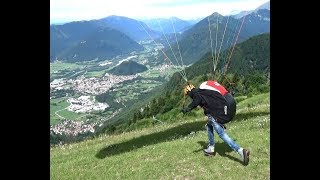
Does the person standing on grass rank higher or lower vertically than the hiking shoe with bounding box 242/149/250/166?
higher

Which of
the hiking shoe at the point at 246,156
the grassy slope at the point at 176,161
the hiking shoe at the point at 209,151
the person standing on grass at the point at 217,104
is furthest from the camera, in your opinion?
the hiking shoe at the point at 209,151

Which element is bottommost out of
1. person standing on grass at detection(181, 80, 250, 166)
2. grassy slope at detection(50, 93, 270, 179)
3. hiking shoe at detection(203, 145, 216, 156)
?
grassy slope at detection(50, 93, 270, 179)

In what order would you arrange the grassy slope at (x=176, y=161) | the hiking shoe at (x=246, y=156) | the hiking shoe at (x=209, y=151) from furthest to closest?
1. the hiking shoe at (x=209, y=151)
2. the grassy slope at (x=176, y=161)
3. the hiking shoe at (x=246, y=156)

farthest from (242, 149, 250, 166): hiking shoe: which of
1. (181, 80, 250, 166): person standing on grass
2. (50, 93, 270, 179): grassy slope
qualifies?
(50, 93, 270, 179): grassy slope

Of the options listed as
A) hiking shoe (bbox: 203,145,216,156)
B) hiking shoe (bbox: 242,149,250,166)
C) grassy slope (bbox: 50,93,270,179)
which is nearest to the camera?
hiking shoe (bbox: 242,149,250,166)

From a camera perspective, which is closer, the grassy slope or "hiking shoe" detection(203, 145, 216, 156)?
the grassy slope

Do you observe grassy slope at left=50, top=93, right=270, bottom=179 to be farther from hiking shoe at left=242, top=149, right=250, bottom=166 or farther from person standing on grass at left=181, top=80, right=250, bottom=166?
person standing on grass at left=181, top=80, right=250, bottom=166

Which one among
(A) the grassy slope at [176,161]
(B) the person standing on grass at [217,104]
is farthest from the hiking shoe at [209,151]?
(B) the person standing on grass at [217,104]

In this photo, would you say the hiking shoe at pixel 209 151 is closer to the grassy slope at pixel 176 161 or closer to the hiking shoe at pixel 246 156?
the grassy slope at pixel 176 161

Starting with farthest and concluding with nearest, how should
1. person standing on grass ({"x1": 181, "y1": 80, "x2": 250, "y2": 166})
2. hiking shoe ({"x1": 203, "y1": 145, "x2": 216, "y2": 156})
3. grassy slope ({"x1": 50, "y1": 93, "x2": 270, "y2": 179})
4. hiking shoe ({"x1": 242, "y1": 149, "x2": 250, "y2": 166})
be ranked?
hiking shoe ({"x1": 203, "y1": 145, "x2": 216, "y2": 156})
person standing on grass ({"x1": 181, "y1": 80, "x2": 250, "y2": 166})
grassy slope ({"x1": 50, "y1": 93, "x2": 270, "y2": 179})
hiking shoe ({"x1": 242, "y1": 149, "x2": 250, "y2": 166})

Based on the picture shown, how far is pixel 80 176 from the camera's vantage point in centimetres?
1880
